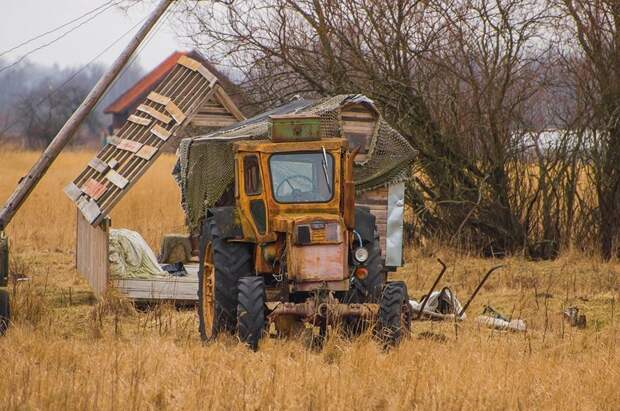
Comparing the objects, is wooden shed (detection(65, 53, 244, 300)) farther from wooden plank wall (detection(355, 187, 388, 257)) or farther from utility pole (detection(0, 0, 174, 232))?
wooden plank wall (detection(355, 187, 388, 257))

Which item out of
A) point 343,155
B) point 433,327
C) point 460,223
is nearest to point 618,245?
point 460,223

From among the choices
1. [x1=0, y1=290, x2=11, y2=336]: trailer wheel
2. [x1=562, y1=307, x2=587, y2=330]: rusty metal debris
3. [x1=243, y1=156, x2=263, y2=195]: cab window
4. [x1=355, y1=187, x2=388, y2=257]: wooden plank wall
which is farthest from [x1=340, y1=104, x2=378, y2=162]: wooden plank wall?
[x1=0, y1=290, x2=11, y2=336]: trailer wheel

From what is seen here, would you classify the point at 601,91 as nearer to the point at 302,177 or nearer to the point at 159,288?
the point at 159,288

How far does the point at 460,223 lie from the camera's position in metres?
19.6

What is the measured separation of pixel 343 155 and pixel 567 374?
294cm

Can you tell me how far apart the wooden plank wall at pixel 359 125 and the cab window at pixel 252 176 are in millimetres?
3983

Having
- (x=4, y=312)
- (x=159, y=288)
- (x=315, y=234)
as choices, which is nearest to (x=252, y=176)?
(x=315, y=234)

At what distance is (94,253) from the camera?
1519 centimetres

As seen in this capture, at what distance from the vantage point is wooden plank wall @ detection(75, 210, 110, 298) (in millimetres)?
14586

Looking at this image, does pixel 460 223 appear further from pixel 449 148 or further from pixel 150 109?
pixel 150 109

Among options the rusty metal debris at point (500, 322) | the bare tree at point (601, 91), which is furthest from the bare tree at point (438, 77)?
the rusty metal debris at point (500, 322)

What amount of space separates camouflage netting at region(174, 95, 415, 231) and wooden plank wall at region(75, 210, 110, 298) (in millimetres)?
Answer: 1057

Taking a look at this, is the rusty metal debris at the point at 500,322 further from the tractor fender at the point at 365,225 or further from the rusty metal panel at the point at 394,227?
the rusty metal panel at the point at 394,227

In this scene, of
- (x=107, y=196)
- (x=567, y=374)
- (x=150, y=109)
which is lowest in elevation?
(x=567, y=374)
